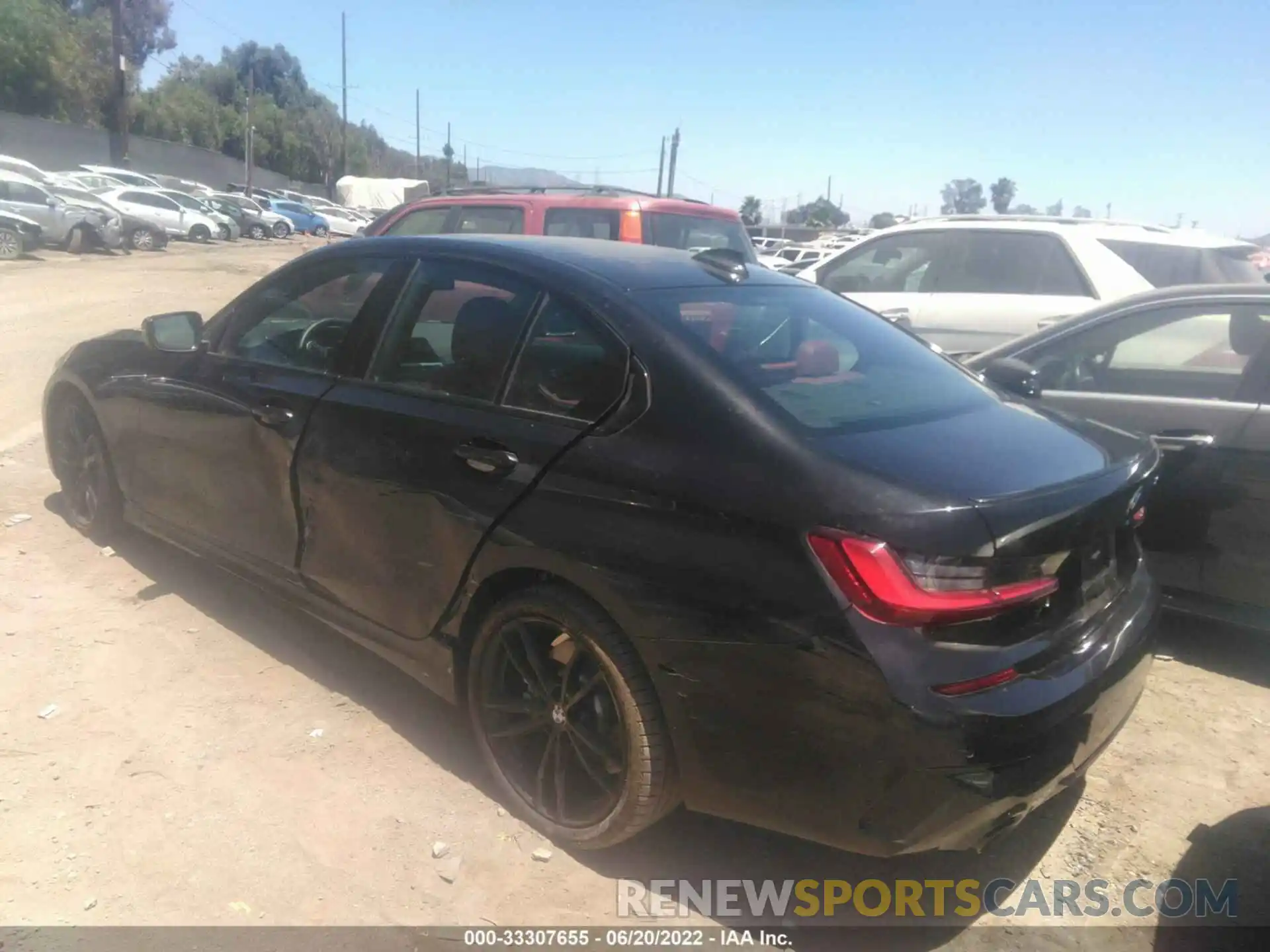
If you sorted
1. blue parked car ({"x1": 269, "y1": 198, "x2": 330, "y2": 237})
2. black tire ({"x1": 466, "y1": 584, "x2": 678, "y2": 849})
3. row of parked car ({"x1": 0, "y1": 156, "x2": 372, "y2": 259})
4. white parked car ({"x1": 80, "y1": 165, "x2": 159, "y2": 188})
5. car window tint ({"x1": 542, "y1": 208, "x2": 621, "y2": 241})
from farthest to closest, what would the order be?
1. blue parked car ({"x1": 269, "y1": 198, "x2": 330, "y2": 237})
2. white parked car ({"x1": 80, "y1": 165, "x2": 159, "y2": 188})
3. row of parked car ({"x1": 0, "y1": 156, "x2": 372, "y2": 259})
4. car window tint ({"x1": 542, "y1": 208, "x2": 621, "y2": 241})
5. black tire ({"x1": 466, "y1": 584, "x2": 678, "y2": 849})

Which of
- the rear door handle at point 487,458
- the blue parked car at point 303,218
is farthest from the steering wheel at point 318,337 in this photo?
the blue parked car at point 303,218

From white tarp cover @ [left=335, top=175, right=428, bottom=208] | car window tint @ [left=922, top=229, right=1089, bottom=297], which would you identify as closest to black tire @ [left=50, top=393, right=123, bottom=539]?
car window tint @ [left=922, top=229, right=1089, bottom=297]

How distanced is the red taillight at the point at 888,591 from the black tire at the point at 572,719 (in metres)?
0.62

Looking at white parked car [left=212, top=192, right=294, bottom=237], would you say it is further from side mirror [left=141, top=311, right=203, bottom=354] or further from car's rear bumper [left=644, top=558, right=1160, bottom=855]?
car's rear bumper [left=644, top=558, right=1160, bottom=855]

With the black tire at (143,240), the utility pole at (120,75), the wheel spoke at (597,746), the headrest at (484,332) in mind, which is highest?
the utility pole at (120,75)

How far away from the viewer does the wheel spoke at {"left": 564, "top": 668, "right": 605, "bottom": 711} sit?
2659mm

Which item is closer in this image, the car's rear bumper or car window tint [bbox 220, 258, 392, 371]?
the car's rear bumper

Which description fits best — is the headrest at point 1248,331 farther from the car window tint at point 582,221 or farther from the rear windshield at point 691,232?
the car window tint at point 582,221

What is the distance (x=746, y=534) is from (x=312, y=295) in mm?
2265

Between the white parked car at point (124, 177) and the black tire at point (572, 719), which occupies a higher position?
the white parked car at point (124, 177)

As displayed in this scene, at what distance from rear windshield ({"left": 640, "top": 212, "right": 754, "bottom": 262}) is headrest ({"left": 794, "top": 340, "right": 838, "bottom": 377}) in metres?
4.24

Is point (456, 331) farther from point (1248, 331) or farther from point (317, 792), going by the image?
point (1248, 331)

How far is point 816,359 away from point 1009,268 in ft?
17.3

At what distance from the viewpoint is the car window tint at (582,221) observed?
23.8ft
